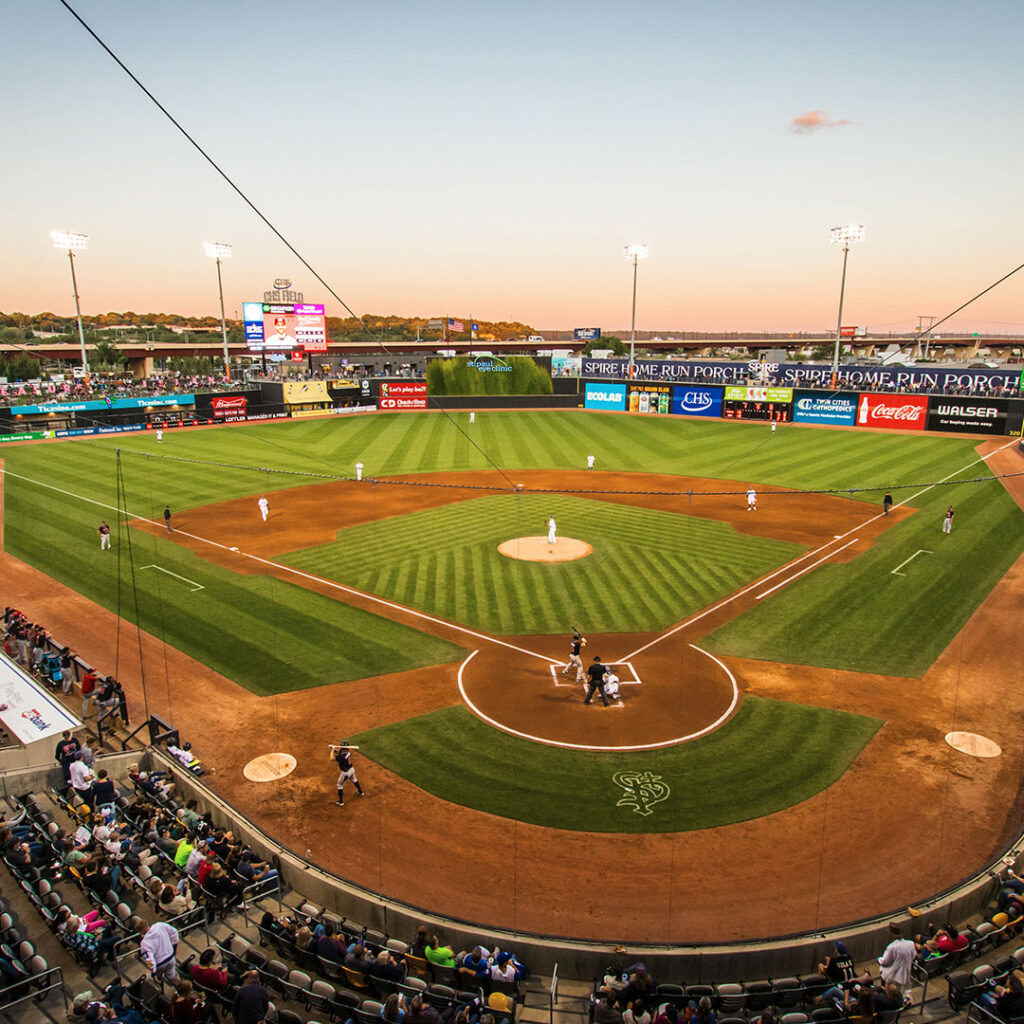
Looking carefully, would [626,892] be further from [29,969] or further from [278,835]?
[29,969]

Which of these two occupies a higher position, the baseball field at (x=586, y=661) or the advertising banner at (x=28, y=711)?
the advertising banner at (x=28, y=711)

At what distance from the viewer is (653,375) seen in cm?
8025

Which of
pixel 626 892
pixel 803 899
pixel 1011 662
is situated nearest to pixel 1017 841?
pixel 803 899

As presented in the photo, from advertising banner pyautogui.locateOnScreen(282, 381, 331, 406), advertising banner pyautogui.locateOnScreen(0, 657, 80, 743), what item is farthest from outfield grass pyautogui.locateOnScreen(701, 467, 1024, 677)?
advertising banner pyautogui.locateOnScreen(282, 381, 331, 406)

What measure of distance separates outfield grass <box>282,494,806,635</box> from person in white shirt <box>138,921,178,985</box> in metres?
13.2

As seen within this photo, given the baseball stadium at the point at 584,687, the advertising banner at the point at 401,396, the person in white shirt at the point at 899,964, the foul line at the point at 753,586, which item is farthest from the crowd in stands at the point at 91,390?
the person in white shirt at the point at 899,964

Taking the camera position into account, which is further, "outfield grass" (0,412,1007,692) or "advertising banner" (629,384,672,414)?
"advertising banner" (629,384,672,414)

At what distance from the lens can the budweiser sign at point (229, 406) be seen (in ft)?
210

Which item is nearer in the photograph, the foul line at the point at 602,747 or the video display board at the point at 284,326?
the foul line at the point at 602,747

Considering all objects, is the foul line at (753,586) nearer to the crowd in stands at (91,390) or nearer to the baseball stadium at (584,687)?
the baseball stadium at (584,687)

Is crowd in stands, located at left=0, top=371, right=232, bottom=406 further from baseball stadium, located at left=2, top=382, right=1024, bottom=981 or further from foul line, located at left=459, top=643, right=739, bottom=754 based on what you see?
foul line, located at left=459, top=643, right=739, bottom=754

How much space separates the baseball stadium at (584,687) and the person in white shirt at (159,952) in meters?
2.35

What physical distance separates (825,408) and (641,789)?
5225 cm

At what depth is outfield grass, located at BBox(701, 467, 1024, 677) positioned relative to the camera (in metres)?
19.9
